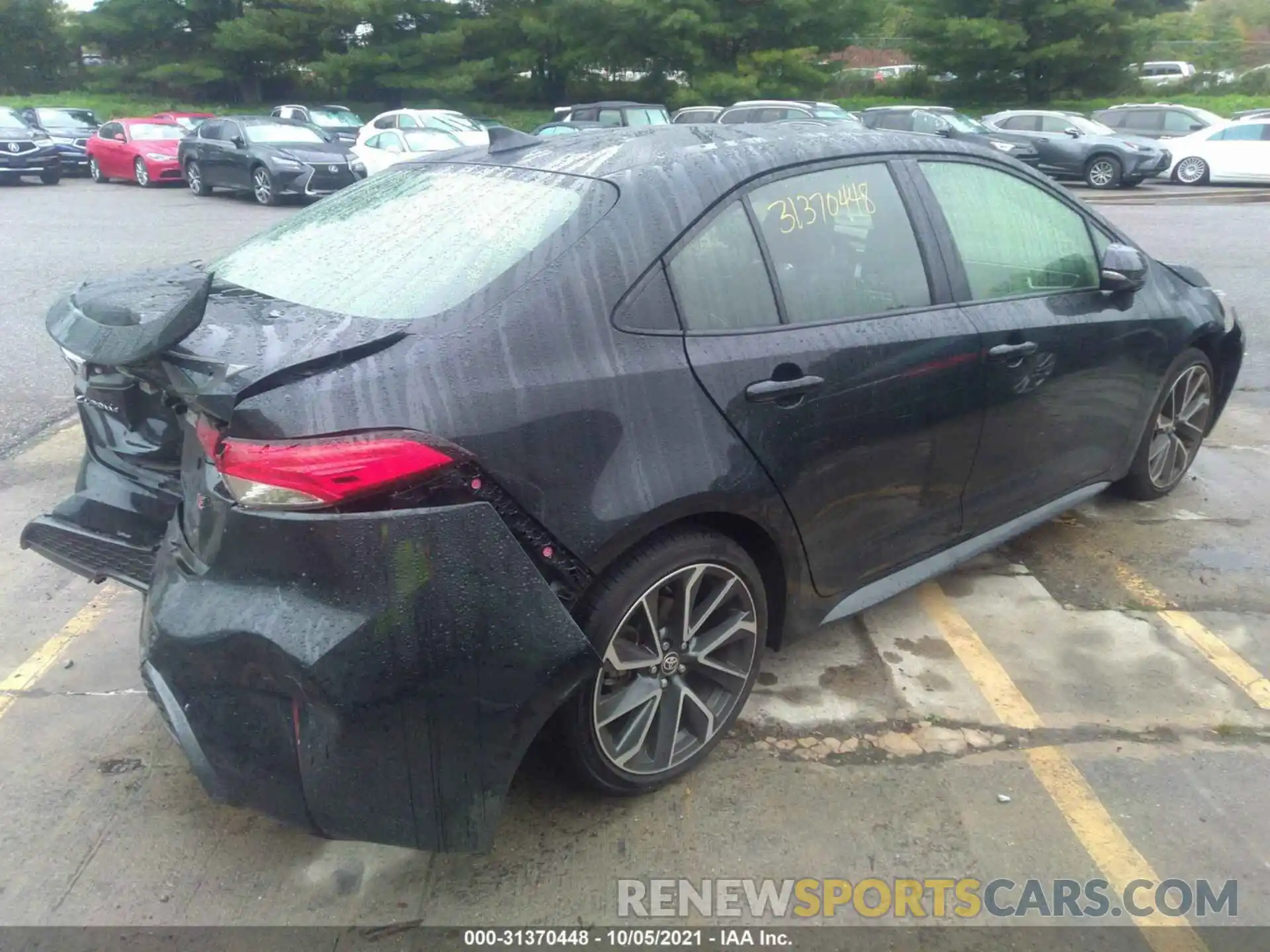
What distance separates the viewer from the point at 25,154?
21.7 metres

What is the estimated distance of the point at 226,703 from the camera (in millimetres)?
2328

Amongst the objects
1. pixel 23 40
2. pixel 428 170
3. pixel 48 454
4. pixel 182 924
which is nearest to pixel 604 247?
pixel 428 170

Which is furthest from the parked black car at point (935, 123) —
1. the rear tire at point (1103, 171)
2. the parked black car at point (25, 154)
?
the parked black car at point (25, 154)

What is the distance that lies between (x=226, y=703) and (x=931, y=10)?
37218 mm

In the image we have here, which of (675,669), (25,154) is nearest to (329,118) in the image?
(25,154)

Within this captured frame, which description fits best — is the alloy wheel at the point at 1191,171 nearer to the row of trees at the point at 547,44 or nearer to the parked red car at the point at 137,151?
the row of trees at the point at 547,44

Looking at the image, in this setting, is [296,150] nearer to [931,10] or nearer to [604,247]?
[604,247]

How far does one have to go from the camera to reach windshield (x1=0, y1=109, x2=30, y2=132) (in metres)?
22.3

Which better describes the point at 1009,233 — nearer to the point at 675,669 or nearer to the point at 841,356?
the point at 841,356

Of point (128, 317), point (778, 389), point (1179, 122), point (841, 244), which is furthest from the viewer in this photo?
point (1179, 122)

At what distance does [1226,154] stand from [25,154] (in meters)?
24.5

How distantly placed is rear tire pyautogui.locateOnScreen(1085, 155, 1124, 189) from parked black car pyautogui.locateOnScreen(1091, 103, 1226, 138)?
3.63 m

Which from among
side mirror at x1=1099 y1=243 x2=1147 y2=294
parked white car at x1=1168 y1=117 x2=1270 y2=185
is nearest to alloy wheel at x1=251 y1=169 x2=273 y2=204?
side mirror at x1=1099 y1=243 x2=1147 y2=294

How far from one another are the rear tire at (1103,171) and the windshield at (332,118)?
17.4m
